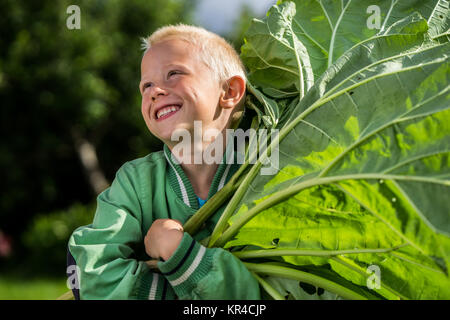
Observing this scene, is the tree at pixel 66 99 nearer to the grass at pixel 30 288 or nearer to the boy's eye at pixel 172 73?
the grass at pixel 30 288

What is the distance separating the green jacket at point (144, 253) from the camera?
0.81 meters

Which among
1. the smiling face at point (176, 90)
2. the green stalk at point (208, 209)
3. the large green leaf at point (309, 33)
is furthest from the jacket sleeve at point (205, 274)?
the large green leaf at point (309, 33)

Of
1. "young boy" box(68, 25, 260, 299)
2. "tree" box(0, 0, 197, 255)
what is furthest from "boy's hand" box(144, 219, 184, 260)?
"tree" box(0, 0, 197, 255)

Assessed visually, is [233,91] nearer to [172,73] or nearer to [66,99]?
[172,73]

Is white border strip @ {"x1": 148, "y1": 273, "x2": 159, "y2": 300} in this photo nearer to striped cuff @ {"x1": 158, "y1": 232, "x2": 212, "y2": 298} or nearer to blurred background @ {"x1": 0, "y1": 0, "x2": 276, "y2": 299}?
striped cuff @ {"x1": 158, "y1": 232, "x2": 212, "y2": 298}

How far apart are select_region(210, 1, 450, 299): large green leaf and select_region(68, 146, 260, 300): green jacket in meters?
0.09

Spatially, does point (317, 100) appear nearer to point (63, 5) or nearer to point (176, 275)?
point (176, 275)

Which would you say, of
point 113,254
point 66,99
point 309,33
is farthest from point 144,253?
point 66,99

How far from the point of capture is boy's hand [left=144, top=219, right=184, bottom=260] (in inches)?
32.9

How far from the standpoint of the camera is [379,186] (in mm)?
755

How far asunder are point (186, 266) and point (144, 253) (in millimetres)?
185

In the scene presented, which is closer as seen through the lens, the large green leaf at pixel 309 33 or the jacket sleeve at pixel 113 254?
the jacket sleeve at pixel 113 254

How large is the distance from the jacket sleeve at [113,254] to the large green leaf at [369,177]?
16 cm

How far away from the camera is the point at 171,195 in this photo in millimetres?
987
